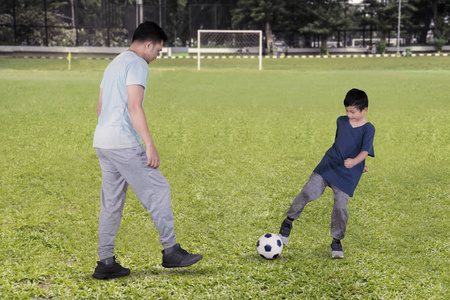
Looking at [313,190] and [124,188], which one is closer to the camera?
[124,188]

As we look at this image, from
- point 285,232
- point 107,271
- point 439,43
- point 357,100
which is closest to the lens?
point 107,271

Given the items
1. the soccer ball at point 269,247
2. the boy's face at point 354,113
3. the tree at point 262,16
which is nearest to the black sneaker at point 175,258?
the soccer ball at point 269,247

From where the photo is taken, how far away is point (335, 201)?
4.79m

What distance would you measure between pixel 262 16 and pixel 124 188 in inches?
2303

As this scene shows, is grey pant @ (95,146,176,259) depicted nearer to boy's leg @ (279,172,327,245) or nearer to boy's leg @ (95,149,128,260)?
boy's leg @ (95,149,128,260)

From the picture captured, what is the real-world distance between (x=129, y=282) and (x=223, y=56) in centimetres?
5040

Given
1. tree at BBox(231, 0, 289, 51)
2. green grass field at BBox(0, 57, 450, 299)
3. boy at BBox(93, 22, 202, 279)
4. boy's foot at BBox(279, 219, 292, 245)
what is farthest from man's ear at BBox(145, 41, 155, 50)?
tree at BBox(231, 0, 289, 51)

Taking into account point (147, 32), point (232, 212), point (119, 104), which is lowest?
point (232, 212)

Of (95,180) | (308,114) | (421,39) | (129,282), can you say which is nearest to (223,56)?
(421,39)

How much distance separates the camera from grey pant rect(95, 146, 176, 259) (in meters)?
4.07

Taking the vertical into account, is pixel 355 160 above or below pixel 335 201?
above

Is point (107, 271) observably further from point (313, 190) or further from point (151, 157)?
point (313, 190)

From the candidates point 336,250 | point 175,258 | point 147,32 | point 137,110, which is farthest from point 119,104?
point 336,250

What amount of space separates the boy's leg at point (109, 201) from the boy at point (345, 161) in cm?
172
